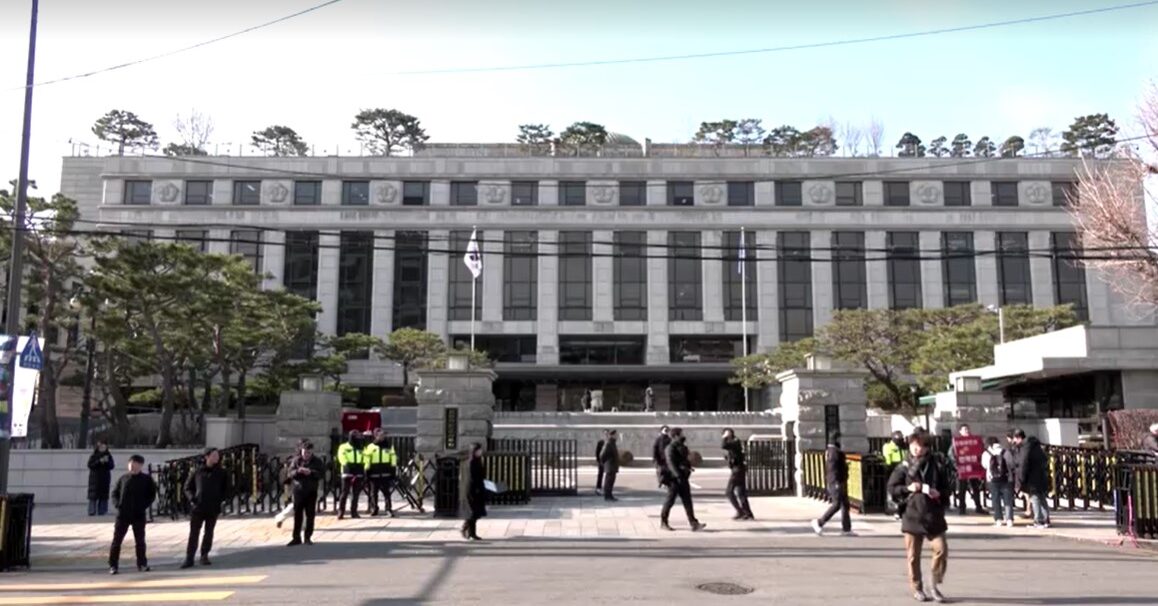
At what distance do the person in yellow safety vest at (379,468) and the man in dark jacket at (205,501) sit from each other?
4.82 m

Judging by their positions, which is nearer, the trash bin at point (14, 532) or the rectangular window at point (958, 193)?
the trash bin at point (14, 532)

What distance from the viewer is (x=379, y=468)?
1758cm

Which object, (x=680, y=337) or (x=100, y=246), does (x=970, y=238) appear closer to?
(x=680, y=337)

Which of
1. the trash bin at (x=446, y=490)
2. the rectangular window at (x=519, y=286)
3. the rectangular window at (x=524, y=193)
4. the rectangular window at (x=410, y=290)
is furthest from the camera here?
the rectangular window at (x=524, y=193)

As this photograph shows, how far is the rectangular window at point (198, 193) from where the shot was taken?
60.6 metres

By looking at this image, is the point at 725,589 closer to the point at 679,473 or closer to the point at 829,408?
the point at 679,473

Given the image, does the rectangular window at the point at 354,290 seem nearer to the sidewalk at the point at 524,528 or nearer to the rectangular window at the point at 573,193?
the rectangular window at the point at 573,193

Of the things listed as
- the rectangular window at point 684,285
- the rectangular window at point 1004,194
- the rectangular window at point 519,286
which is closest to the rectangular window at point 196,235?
the rectangular window at point 519,286

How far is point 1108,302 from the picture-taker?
59.6 meters

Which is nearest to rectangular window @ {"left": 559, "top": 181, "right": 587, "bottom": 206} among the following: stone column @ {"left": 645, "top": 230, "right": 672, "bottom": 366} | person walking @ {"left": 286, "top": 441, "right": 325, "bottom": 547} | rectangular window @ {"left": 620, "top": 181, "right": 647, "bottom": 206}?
rectangular window @ {"left": 620, "top": 181, "right": 647, "bottom": 206}

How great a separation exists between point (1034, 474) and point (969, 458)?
211 centimetres

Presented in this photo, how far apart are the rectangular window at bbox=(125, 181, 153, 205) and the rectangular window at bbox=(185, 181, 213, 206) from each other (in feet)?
7.99

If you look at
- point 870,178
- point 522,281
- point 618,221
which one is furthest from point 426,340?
point 870,178

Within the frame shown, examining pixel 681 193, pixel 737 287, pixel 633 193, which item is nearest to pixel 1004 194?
pixel 737 287
